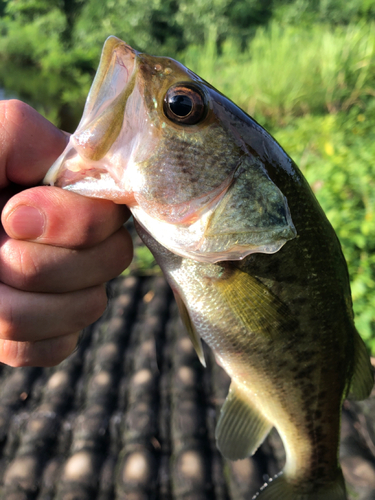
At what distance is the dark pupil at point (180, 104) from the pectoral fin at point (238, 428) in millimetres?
995

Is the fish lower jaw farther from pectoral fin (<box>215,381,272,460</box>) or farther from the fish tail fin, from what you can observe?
the fish tail fin

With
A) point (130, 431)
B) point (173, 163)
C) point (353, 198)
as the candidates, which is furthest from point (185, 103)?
point (353, 198)

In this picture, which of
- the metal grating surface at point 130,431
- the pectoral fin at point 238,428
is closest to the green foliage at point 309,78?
the metal grating surface at point 130,431

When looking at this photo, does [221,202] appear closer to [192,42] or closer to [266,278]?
[266,278]

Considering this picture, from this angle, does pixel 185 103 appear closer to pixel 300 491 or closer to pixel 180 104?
pixel 180 104

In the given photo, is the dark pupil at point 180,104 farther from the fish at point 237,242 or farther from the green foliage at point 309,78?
the green foliage at point 309,78

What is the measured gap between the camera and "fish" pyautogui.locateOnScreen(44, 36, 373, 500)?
83cm

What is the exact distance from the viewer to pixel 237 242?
0.90 m

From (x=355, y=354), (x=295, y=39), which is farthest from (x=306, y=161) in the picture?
(x=295, y=39)

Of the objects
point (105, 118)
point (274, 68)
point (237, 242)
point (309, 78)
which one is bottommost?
point (237, 242)

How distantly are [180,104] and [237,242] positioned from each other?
38cm

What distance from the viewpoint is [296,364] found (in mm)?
1159

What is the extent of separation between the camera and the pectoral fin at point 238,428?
4.29 feet

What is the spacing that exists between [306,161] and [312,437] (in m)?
3.65
